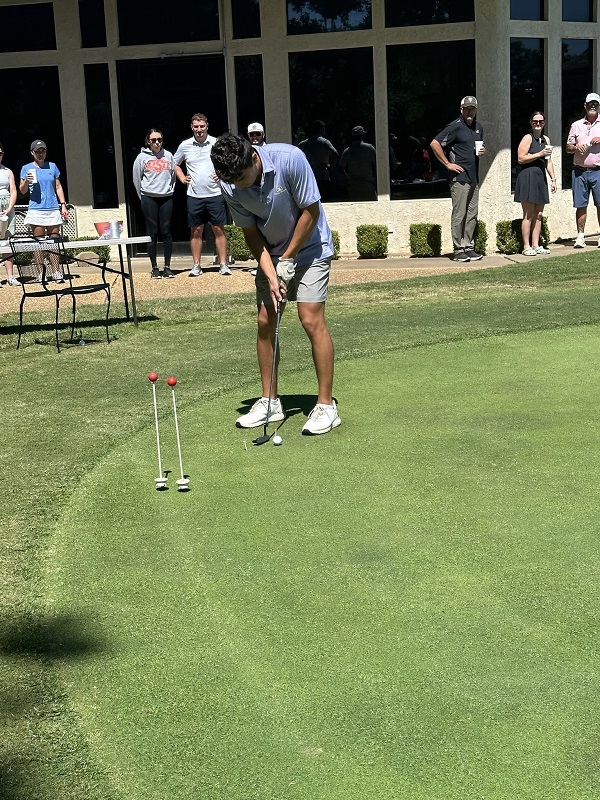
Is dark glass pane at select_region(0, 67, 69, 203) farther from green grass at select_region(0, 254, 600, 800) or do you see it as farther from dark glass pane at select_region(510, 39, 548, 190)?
green grass at select_region(0, 254, 600, 800)

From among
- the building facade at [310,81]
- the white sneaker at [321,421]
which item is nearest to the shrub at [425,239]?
the building facade at [310,81]

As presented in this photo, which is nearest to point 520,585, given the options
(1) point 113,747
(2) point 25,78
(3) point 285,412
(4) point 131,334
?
(1) point 113,747

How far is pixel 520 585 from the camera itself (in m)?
4.15

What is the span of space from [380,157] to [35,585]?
13.5 meters

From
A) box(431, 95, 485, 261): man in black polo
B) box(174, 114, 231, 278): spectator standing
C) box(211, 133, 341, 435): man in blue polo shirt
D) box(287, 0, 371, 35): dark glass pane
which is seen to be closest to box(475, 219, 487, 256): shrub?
box(431, 95, 485, 261): man in black polo

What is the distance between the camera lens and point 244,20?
17.1 m

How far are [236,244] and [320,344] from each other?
9.95 meters

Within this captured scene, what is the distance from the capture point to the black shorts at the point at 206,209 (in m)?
14.9

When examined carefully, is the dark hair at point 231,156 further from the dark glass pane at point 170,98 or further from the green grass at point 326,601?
the dark glass pane at point 170,98

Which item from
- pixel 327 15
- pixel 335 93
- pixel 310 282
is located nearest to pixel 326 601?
pixel 310 282

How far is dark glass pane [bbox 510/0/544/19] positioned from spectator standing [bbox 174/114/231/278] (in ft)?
16.9

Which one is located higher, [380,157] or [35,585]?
[380,157]

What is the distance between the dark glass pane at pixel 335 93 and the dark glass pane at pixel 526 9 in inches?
86.8

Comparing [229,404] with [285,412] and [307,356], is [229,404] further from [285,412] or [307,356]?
[307,356]
